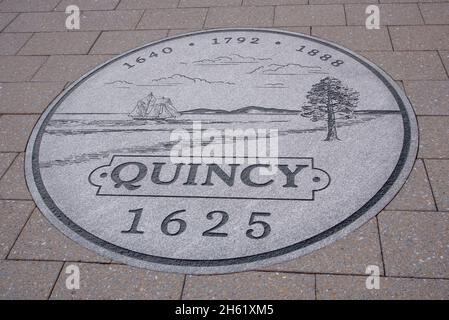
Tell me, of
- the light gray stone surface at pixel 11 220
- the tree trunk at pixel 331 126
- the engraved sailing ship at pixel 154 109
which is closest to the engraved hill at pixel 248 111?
the engraved sailing ship at pixel 154 109

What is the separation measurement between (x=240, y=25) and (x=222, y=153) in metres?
2.09

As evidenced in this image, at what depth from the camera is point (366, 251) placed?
2875 millimetres

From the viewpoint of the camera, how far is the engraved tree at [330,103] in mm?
3854

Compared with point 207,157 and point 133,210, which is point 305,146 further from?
point 133,210

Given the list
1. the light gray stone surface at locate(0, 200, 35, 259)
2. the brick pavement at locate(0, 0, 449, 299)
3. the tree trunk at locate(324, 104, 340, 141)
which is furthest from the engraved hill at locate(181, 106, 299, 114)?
the light gray stone surface at locate(0, 200, 35, 259)

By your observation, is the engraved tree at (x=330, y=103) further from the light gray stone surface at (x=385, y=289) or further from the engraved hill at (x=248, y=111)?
the light gray stone surface at (x=385, y=289)

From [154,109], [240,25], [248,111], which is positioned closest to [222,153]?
[248,111]

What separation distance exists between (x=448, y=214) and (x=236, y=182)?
1.36m

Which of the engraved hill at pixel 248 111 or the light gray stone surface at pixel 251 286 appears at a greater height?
the engraved hill at pixel 248 111

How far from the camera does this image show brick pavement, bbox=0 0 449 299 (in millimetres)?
2773

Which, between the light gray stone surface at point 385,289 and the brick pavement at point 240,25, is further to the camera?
the brick pavement at point 240,25

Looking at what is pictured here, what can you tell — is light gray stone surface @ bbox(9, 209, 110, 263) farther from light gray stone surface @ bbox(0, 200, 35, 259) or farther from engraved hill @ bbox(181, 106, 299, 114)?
engraved hill @ bbox(181, 106, 299, 114)

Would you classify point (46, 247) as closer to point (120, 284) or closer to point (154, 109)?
point (120, 284)

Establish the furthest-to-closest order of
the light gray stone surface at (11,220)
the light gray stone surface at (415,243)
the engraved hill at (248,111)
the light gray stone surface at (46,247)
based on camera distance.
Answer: the engraved hill at (248,111), the light gray stone surface at (11,220), the light gray stone surface at (46,247), the light gray stone surface at (415,243)
